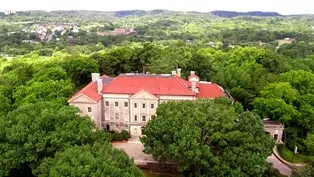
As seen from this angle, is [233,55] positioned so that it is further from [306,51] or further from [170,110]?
[306,51]

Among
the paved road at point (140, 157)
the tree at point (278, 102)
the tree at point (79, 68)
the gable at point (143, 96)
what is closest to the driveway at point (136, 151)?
the paved road at point (140, 157)

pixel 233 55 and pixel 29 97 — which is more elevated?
pixel 233 55

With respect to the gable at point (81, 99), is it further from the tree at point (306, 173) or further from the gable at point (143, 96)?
the tree at point (306, 173)

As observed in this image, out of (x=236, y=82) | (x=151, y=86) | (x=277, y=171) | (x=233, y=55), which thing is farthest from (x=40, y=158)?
(x=233, y=55)

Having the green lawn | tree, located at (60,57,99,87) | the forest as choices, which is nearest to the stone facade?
the forest

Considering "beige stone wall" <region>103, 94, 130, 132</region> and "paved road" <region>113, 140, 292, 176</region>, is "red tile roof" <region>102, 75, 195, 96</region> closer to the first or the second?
"beige stone wall" <region>103, 94, 130, 132</region>

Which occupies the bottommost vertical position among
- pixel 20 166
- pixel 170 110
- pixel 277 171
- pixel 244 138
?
pixel 277 171

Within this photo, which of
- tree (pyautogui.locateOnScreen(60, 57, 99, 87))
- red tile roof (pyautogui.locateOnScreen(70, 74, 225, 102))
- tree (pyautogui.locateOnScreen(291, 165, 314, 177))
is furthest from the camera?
tree (pyautogui.locateOnScreen(60, 57, 99, 87))
